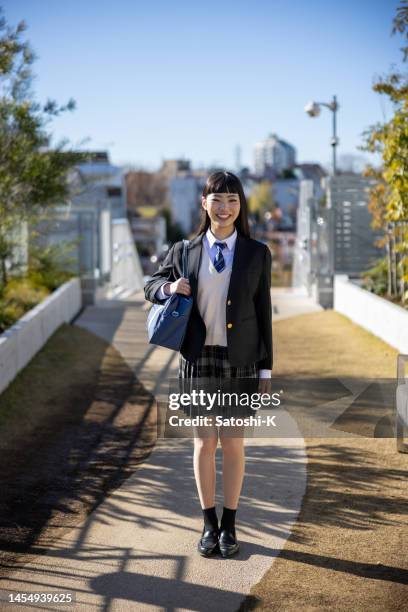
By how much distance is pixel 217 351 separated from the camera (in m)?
4.20

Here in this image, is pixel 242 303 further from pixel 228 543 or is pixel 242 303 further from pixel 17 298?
pixel 17 298

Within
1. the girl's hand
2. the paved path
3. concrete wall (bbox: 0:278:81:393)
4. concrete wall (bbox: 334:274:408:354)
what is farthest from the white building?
the girl's hand

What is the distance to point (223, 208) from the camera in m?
4.17

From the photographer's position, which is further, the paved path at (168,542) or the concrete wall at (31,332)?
the concrete wall at (31,332)

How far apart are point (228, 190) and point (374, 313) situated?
7907mm

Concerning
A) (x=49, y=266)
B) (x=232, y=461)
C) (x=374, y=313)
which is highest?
(x=49, y=266)

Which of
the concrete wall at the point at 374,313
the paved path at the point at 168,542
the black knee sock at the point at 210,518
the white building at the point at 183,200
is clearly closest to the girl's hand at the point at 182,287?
the black knee sock at the point at 210,518

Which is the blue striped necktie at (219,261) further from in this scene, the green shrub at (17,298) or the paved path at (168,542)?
the green shrub at (17,298)

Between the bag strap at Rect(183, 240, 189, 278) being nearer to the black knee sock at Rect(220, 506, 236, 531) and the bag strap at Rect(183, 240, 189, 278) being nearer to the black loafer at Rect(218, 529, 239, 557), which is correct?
the black knee sock at Rect(220, 506, 236, 531)

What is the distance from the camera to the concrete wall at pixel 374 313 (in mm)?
9993

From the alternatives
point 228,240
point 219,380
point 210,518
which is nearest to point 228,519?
point 210,518

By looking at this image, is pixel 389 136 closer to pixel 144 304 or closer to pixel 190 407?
pixel 190 407

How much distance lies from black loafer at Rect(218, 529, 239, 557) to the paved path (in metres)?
0.04

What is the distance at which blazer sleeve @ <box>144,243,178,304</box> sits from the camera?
168 inches
